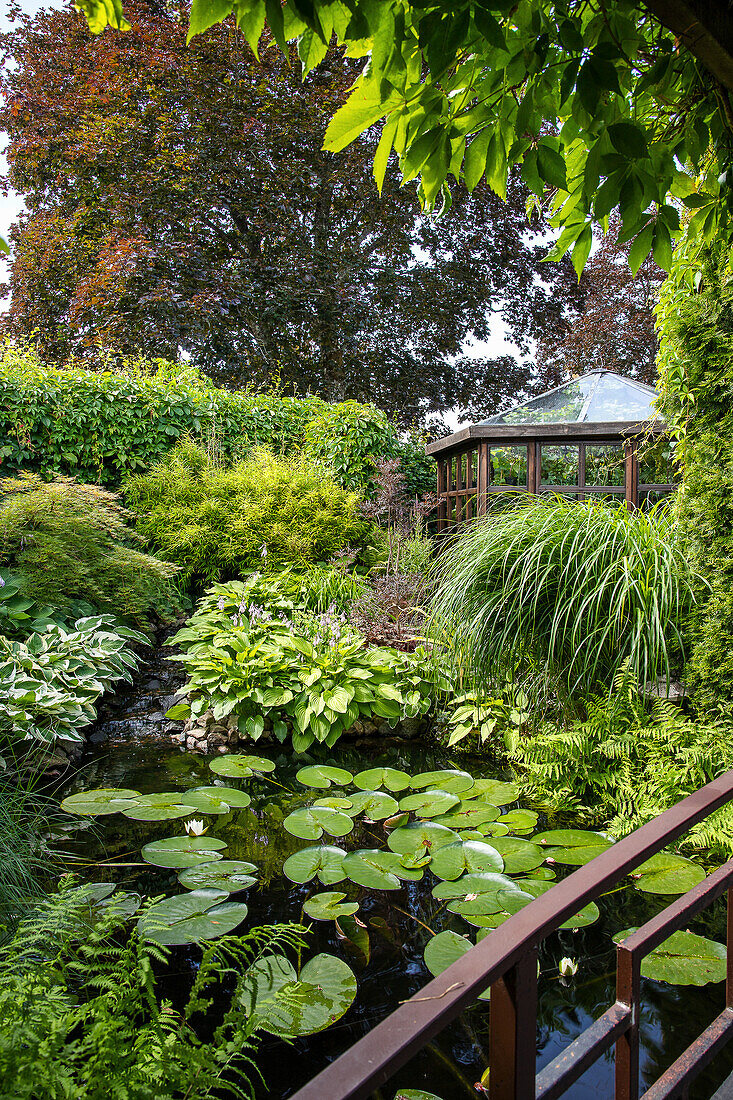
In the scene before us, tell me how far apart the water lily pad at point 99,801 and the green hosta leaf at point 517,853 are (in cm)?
164

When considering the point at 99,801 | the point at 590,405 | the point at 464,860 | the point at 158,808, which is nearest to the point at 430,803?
the point at 464,860

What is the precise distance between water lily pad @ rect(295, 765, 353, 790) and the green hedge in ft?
15.0

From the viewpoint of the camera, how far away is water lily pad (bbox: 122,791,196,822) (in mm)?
2723

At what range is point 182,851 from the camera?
8.04 ft

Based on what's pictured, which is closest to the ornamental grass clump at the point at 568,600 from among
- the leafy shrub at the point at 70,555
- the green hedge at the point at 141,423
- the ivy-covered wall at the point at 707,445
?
the ivy-covered wall at the point at 707,445

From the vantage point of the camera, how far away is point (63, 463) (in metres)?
6.69

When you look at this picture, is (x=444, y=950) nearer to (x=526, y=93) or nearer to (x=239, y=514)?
(x=526, y=93)

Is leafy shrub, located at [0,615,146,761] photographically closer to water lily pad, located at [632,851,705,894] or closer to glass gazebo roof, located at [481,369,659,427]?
water lily pad, located at [632,851,705,894]

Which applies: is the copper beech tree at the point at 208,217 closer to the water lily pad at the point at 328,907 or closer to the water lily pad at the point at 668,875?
the water lily pad at the point at 328,907

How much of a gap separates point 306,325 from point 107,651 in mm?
8718

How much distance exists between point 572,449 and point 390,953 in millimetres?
4910

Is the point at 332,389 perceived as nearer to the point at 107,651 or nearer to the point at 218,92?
the point at 218,92

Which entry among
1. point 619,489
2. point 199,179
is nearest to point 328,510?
point 619,489

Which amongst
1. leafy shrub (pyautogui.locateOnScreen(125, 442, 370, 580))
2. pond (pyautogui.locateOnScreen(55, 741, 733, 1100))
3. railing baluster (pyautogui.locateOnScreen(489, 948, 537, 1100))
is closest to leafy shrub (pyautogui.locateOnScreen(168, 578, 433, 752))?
pond (pyautogui.locateOnScreen(55, 741, 733, 1100))
